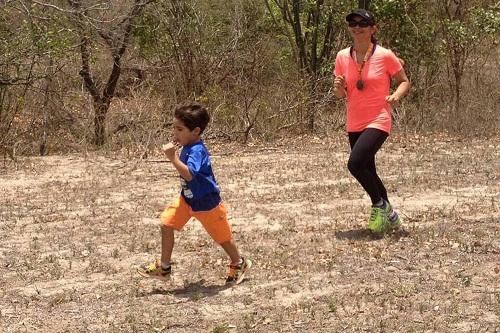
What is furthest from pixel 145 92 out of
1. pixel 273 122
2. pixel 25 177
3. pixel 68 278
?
pixel 68 278

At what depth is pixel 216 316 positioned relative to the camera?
491 centimetres

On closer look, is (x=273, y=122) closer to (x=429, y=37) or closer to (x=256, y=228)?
(x=429, y=37)

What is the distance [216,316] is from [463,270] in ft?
5.70

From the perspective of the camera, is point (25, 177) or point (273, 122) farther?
point (273, 122)

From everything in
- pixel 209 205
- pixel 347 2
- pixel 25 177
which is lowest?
pixel 25 177

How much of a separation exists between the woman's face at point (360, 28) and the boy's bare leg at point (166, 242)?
2.08 metres

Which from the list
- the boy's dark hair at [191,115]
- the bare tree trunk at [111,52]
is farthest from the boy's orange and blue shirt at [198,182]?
the bare tree trunk at [111,52]

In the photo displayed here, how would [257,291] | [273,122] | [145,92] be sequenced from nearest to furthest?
[257,291]
[273,122]
[145,92]

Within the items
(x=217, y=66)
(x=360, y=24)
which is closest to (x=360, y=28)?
(x=360, y=24)

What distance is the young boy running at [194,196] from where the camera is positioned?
5.16 meters

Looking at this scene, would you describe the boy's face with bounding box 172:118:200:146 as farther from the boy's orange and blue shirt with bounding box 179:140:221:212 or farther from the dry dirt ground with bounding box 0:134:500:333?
the dry dirt ground with bounding box 0:134:500:333

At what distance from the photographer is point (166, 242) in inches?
212

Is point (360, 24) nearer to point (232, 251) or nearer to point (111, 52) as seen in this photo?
point (232, 251)

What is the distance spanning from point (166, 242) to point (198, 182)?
1.61 ft
